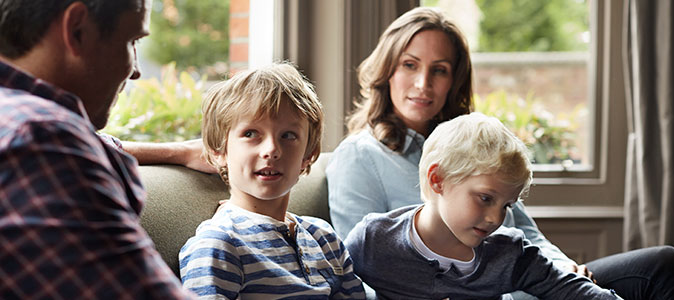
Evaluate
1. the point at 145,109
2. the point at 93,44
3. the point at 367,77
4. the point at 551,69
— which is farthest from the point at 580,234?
the point at 93,44

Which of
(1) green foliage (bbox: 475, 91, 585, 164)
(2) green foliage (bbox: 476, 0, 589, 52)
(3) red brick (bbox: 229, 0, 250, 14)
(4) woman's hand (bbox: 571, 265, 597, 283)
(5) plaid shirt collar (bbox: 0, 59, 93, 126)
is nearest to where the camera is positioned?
(5) plaid shirt collar (bbox: 0, 59, 93, 126)

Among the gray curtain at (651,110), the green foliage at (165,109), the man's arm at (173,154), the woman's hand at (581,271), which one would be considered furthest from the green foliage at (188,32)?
the woman's hand at (581,271)

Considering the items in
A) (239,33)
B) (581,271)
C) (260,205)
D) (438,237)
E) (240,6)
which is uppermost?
(240,6)

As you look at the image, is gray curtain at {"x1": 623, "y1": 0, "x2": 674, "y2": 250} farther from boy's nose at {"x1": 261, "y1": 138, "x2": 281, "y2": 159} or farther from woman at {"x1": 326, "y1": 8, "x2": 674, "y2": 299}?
boy's nose at {"x1": 261, "y1": 138, "x2": 281, "y2": 159}

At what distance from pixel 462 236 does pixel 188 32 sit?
710cm

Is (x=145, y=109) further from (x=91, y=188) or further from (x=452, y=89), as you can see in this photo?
(x=91, y=188)

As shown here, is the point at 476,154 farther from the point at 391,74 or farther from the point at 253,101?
the point at 391,74

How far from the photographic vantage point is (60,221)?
1.91 ft

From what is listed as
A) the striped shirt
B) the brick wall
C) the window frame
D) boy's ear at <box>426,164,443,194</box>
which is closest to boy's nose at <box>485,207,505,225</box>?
boy's ear at <box>426,164,443,194</box>

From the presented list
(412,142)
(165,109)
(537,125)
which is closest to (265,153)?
Result: (412,142)

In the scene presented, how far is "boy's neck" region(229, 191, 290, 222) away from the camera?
1.31 meters

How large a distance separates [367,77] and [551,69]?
80.6 inches

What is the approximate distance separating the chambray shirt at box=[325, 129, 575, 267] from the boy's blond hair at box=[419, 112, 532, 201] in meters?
0.37

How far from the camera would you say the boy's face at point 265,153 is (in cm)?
125
